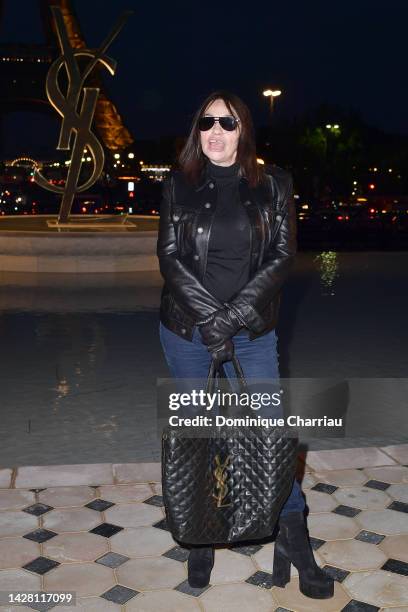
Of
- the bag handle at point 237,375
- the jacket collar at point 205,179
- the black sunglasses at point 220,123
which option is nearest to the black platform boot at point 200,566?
the bag handle at point 237,375

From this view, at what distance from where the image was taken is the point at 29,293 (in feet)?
40.3

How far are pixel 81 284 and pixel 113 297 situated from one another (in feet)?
5.13

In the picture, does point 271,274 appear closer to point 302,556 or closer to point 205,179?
point 205,179

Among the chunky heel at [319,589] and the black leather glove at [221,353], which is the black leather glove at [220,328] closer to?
the black leather glove at [221,353]

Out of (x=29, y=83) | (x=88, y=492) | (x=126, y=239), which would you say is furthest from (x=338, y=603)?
(x=29, y=83)

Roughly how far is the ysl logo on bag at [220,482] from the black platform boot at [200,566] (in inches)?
22.9

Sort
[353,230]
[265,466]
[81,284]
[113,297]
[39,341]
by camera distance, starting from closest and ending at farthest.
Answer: [265,466], [39,341], [113,297], [81,284], [353,230]

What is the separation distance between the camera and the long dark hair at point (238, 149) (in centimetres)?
354

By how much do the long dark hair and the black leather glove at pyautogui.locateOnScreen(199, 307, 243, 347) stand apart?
591mm

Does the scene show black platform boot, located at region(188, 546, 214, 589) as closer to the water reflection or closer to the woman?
the woman

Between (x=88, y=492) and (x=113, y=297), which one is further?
(x=113, y=297)

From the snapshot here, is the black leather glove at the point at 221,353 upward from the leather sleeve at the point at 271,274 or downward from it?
downward

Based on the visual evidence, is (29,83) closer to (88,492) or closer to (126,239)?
(126,239)

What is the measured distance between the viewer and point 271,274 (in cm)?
352
